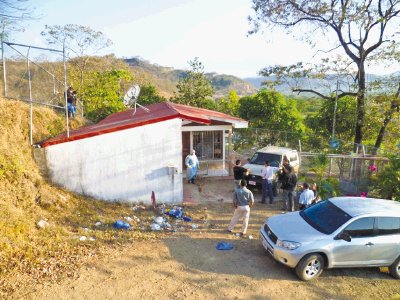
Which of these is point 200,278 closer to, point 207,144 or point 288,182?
point 288,182

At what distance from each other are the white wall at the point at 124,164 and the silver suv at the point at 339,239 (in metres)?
4.56

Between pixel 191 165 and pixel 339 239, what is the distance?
24.4 feet

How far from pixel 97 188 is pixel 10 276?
4433 mm

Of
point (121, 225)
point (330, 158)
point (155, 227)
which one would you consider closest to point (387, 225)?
point (155, 227)

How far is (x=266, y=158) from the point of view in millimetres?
14094

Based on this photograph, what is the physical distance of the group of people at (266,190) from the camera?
8.97 m

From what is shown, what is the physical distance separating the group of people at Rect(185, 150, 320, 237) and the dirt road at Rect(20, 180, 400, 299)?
822 millimetres

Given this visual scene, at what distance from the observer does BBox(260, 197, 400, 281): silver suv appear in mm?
7207

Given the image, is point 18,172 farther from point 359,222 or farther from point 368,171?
point 368,171

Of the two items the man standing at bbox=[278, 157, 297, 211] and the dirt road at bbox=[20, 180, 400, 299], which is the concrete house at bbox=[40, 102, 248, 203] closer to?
the dirt road at bbox=[20, 180, 400, 299]

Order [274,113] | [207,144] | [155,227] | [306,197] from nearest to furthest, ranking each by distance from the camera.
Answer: [155,227] < [306,197] < [207,144] < [274,113]

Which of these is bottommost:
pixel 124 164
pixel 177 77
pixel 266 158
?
pixel 266 158

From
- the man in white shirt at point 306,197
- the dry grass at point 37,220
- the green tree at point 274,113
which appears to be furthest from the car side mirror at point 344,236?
the green tree at point 274,113

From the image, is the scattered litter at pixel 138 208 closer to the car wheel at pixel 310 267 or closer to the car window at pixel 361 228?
the car wheel at pixel 310 267
